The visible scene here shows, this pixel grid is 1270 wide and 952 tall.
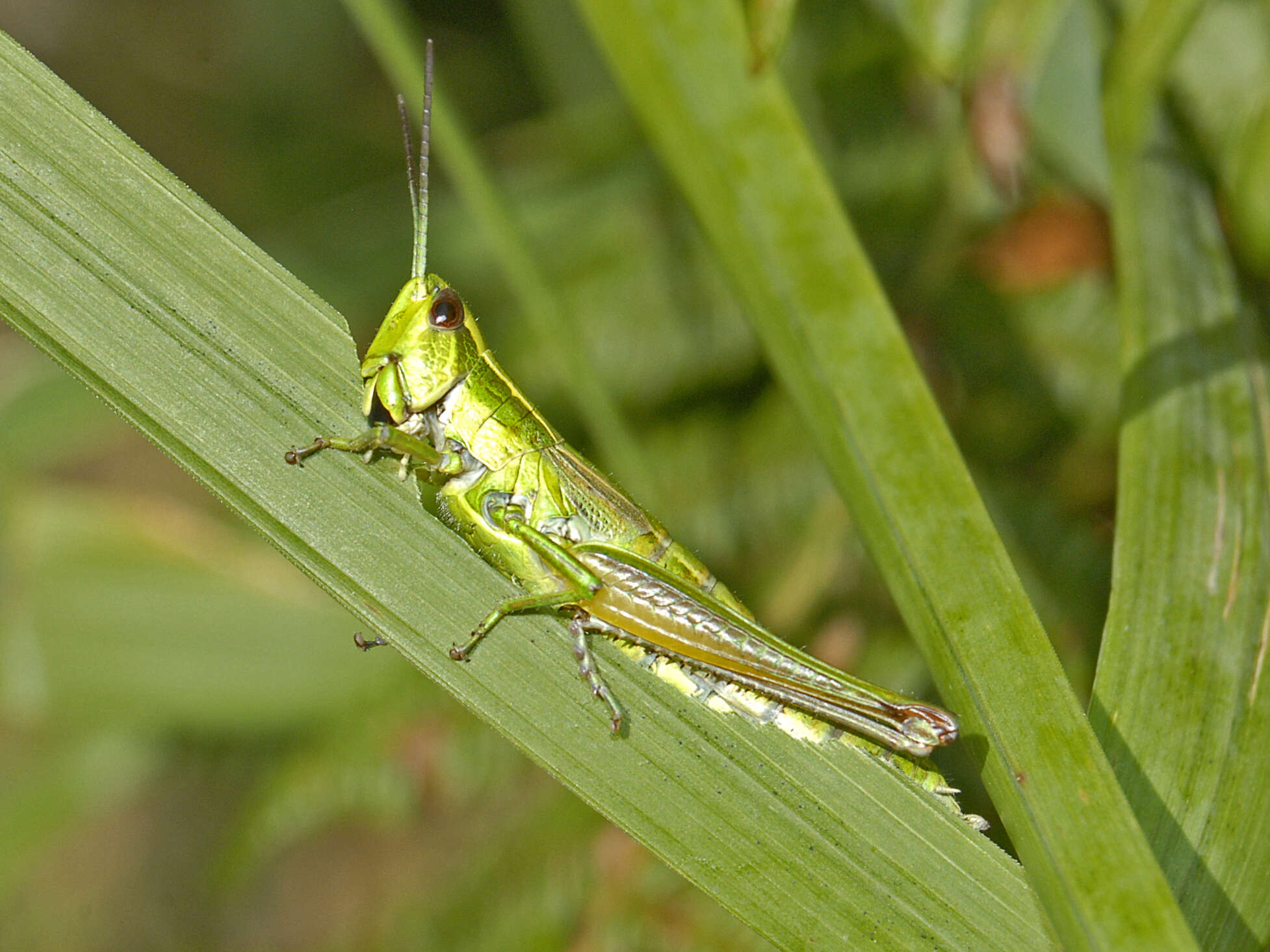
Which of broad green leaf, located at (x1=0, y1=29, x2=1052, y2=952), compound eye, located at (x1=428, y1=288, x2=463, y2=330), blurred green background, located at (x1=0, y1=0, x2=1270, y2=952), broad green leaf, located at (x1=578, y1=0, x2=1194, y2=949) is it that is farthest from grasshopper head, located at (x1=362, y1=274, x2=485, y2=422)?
blurred green background, located at (x1=0, y1=0, x2=1270, y2=952)

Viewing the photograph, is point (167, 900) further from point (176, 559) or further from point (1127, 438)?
point (1127, 438)

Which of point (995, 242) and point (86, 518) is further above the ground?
point (995, 242)

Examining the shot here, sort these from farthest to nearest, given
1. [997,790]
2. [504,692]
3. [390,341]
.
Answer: [390,341] → [504,692] → [997,790]

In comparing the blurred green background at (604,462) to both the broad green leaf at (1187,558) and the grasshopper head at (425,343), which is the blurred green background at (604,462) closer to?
the broad green leaf at (1187,558)

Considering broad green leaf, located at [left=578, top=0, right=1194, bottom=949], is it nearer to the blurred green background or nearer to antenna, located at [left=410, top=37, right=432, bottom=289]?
antenna, located at [left=410, top=37, right=432, bottom=289]

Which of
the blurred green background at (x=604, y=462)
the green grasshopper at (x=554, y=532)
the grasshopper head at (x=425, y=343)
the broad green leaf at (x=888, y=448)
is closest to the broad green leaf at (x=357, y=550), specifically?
the green grasshopper at (x=554, y=532)

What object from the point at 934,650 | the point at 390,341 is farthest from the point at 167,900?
the point at 934,650

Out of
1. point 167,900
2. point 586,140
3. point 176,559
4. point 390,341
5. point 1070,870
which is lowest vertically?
point 167,900
